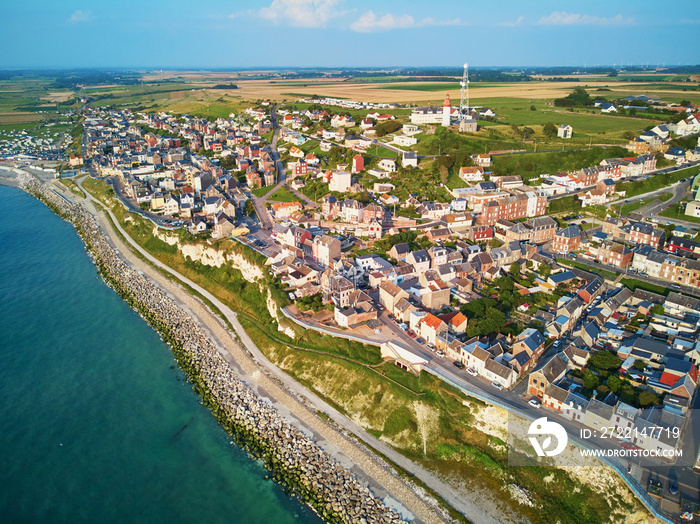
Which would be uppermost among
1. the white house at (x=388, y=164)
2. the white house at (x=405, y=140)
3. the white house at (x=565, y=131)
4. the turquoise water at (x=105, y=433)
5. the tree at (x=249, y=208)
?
the white house at (x=565, y=131)

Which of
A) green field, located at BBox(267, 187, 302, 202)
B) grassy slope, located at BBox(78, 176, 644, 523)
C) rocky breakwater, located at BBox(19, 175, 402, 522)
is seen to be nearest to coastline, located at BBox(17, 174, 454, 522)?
rocky breakwater, located at BBox(19, 175, 402, 522)

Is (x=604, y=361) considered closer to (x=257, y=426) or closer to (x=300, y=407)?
(x=300, y=407)

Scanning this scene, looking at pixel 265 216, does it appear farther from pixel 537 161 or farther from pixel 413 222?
pixel 537 161

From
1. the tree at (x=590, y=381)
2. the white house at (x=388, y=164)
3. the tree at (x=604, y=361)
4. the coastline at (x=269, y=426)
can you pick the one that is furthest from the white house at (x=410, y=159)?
the tree at (x=590, y=381)

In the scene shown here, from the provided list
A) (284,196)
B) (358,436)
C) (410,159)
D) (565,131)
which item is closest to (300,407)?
(358,436)

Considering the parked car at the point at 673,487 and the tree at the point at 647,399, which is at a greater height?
the tree at the point at 647,399

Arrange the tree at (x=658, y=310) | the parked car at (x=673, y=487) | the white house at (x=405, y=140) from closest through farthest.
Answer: the parked car at (x=673, y=487)
the tree at (x=658, y=310)
the white house at (x=405, y=140)

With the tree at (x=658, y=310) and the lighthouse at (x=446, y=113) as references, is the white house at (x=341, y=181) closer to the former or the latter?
the lighthouse at (x=446, y=113)

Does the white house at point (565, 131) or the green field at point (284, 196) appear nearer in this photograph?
the green field at point (284, 196)

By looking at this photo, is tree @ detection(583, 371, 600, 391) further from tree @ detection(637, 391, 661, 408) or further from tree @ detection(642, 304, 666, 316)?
tree @ detection(642, 304, 666, 316)
